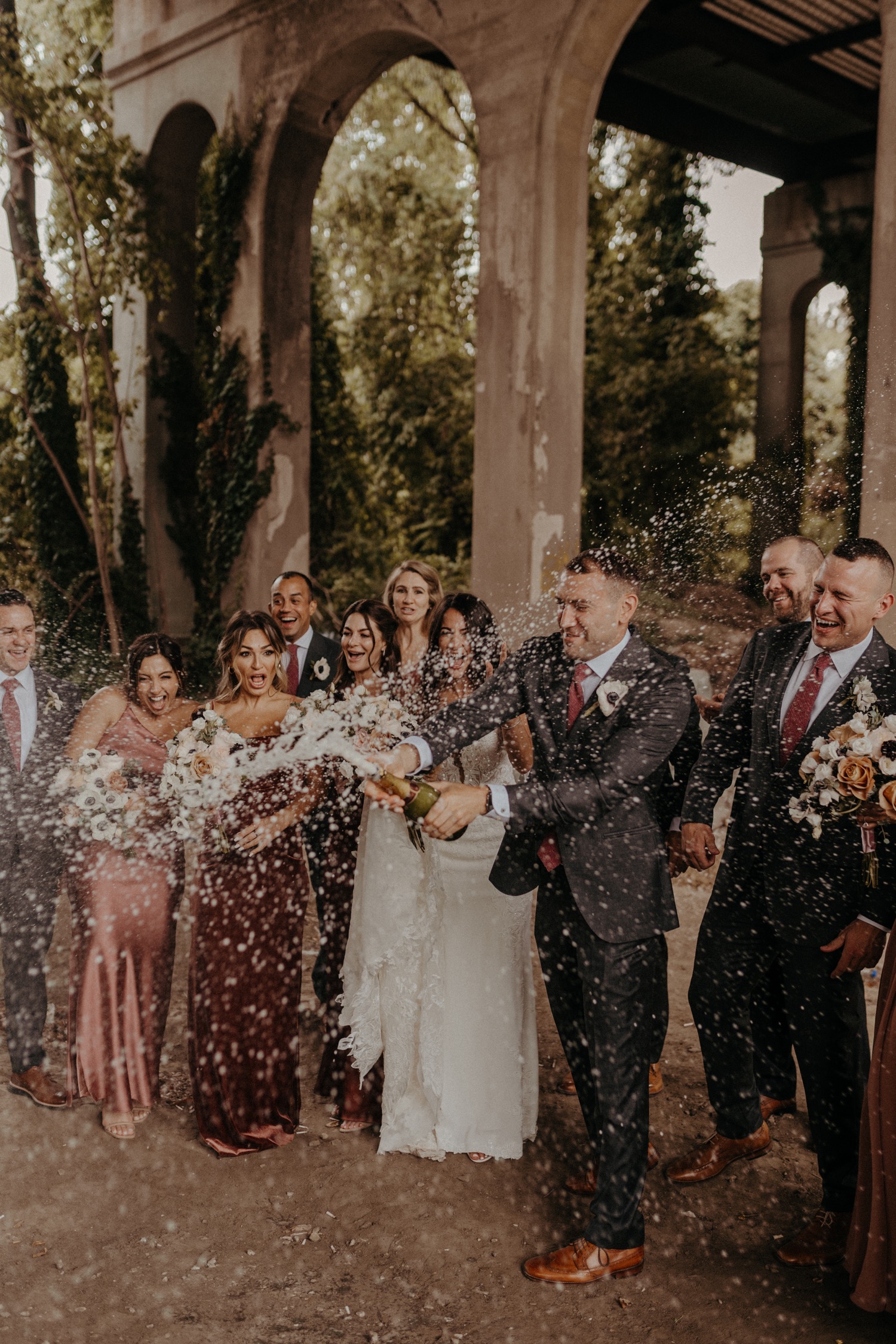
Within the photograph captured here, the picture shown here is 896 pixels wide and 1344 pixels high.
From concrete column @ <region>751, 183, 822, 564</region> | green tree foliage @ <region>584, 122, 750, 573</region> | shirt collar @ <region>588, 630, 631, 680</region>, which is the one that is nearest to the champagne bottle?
shirt collar @ <region>588, 630, 631, 680</region>

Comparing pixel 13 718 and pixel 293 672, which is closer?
pixel 13 718

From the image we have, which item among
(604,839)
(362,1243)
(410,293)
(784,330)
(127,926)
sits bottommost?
(362,1243)

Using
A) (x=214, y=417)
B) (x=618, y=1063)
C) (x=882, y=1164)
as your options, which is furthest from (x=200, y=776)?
(x=214, y=417)

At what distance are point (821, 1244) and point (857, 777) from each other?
1.64m

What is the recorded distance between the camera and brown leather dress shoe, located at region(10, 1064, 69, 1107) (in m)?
4.64

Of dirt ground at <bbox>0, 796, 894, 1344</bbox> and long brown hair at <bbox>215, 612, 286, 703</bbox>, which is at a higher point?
long brown hair at <bbox>215, 612, 286, 703</bbox>

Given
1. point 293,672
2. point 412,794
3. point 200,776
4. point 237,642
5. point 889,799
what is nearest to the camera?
point 889,799

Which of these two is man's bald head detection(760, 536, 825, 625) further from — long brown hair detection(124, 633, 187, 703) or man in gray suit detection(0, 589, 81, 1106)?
man in gray suit detection(0, 589, 81, 1106)

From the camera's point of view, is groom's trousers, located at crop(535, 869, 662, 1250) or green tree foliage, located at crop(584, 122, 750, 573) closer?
groom's trousers, located at crop(535, 869, 662, 1250)

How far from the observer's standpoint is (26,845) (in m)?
4.66

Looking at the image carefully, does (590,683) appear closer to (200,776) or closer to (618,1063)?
(618,1063)

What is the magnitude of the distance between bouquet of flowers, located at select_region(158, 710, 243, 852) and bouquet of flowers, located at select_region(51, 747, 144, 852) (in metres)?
0.16

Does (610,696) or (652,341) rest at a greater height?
(652,341)

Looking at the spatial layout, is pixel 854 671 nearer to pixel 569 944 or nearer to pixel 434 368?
pixel 569 944
